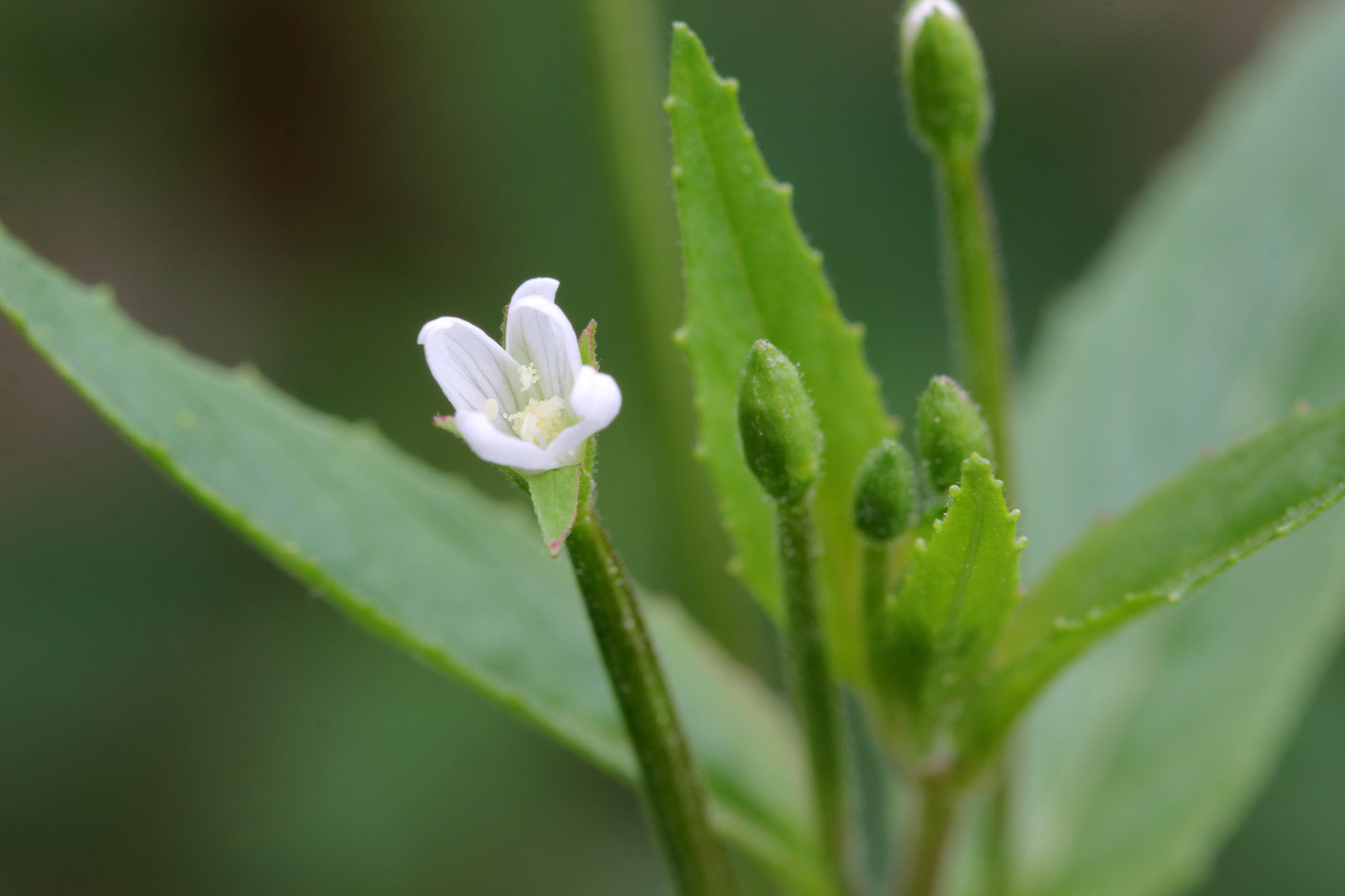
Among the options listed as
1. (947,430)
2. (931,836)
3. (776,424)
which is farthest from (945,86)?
(931,836)

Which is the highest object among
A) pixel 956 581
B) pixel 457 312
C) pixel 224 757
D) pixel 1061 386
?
pixel 956 581

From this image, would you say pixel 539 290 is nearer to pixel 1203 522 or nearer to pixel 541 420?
pixel 541 420

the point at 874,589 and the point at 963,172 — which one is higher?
the point at 963,172

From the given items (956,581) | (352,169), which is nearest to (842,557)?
(956,581)

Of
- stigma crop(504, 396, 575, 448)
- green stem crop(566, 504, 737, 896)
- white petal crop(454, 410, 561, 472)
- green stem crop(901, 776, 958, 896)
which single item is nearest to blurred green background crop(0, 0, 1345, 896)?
green stem crop(901, 776, 958, 896)

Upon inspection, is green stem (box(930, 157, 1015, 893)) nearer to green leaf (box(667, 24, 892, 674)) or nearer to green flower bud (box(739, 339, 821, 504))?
A: green leaf (box(667, 24, 892, 674))

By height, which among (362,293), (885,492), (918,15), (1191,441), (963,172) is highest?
(918,15)

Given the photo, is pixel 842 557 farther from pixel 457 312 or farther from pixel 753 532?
pixel 457 312
